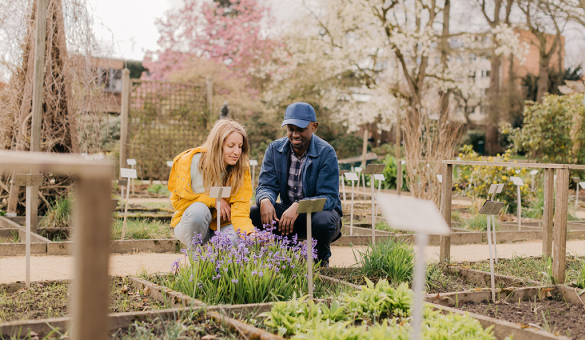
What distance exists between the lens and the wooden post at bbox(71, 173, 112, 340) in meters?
0.90

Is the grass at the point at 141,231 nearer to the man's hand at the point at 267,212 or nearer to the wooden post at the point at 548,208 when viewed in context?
the man's hand at the point at 267,212

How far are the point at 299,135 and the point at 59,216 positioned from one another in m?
2.91

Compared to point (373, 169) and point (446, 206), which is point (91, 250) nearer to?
point (446, 206)

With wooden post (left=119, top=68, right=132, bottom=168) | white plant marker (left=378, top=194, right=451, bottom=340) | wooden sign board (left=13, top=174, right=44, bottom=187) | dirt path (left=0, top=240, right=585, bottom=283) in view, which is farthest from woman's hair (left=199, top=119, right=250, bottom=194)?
wooden post (left=119, top=68, right=132, bottom=168)

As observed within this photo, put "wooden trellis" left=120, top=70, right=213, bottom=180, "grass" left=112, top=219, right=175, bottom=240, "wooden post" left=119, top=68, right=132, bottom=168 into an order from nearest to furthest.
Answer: "grass" left=112, top=219, right=175, bottom=240
"wooden post" left=119, top=68, right=132, bottom=168
"wooden trellis" left=120, top=70, right=213, bottom=180

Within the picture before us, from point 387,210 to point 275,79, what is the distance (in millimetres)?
15311

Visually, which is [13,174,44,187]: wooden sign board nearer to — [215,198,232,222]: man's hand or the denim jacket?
[215,198,232,222]: man's hand

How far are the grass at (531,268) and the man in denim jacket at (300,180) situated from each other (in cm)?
111

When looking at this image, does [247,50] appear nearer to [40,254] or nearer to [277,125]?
[277,125]

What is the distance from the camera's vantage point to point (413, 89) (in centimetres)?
1234

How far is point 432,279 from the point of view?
3.03 metres

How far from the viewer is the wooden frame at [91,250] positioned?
0.90 meters

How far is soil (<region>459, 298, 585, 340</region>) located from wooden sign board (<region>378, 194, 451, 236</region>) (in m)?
1.31

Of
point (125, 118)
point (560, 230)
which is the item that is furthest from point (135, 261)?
point (125, 118)
